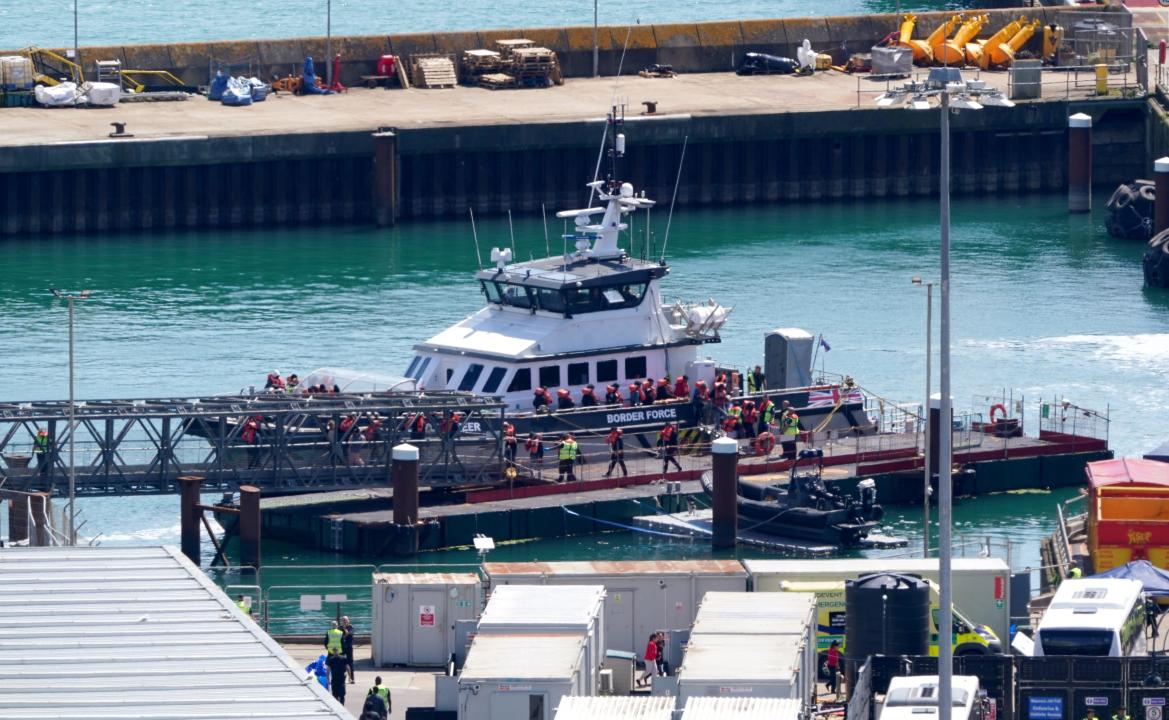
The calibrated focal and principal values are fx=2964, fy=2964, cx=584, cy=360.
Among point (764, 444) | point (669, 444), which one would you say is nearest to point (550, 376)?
point (669, 444)

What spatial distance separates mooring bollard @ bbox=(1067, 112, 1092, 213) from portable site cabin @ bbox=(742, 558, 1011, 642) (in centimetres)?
5504

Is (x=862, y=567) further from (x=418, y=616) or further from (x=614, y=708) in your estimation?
(x=614, y=708)

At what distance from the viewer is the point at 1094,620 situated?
1730 inches

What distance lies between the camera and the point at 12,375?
7581 cm

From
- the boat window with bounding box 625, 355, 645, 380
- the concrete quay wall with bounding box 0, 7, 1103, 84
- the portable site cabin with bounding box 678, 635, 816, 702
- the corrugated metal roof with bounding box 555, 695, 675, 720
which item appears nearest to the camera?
the corrugated metal roof with bounding box 555, 695, 675, 720

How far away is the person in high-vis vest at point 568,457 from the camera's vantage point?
61319 millimetres

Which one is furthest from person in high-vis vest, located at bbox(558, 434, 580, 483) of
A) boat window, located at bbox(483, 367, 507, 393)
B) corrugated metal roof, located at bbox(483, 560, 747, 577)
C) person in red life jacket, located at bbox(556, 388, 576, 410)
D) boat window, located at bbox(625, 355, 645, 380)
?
corrugated metal roof, located at bbox(483, 560, 747, 577)

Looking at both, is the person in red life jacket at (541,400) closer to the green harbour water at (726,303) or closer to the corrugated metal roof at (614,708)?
the green harbour water at (726,303)

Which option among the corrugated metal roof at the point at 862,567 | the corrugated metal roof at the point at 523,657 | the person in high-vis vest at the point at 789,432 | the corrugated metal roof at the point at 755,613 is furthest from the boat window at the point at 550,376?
the corrugated metal roof at the point at 523,657

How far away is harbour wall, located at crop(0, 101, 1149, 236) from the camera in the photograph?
95.5 meters

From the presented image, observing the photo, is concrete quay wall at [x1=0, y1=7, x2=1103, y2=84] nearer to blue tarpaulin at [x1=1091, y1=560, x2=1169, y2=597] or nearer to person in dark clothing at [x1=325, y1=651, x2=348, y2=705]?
blue tarpaulin at [x1=1091, y1=560, x2=1169, y2=597]

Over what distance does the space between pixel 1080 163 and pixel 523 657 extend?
62.5 metres

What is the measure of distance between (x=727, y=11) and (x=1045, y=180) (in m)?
60.6

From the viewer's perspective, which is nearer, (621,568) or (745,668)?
(745,668)
